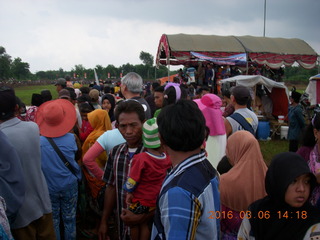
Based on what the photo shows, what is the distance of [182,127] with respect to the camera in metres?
1.32

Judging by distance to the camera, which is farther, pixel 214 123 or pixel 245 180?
pixel 214 123

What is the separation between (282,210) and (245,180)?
1.62 feet

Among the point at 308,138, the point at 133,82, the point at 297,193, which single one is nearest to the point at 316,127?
the point at 308,138

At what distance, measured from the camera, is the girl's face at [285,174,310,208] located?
165 centimetres

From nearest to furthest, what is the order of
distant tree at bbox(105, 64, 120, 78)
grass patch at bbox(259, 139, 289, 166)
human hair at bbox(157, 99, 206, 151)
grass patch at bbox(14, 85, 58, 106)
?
human hair at bbox(157, 99, 206, 151) → grass patch at bbox(259, 139, 289, 166) → grass patch at bbox(14, 85, 58, 106) → distant tree at bbox(105, 64, 120, 78)

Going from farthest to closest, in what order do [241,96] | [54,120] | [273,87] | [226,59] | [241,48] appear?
[241,48]
[226,59]
[273,87]
[241,96]
[54,120]

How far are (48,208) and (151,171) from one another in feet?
3.79

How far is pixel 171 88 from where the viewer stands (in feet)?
11.6

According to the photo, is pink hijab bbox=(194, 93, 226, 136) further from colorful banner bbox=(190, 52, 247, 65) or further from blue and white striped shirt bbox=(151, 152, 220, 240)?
colorful banner bbox=(190, 52, 247, 65)

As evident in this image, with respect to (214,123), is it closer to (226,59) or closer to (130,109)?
(130,109)

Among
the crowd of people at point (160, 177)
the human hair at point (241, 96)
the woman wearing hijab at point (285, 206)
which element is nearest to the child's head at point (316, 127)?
the crowd of people at point (160, 177)

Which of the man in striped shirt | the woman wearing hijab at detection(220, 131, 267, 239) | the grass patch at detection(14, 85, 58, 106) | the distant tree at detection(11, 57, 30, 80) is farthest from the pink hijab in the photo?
the distant tree at detection(11, 57, 30, 80)

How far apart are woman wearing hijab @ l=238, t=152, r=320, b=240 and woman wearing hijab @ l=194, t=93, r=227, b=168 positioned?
1.67 meters

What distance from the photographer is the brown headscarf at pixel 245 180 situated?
2.17 meters
